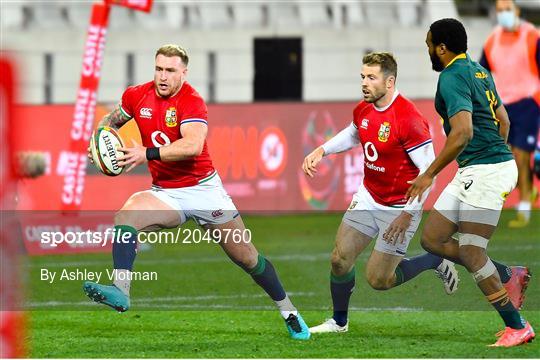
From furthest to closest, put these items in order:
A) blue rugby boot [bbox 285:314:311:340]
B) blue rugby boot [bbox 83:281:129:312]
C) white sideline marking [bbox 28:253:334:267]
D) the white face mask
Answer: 1. the white face mask
2. white sideline marking [bbox 28:253:334:267]
3. blue rugby boot [bbox 285:314:311:340]
4. blue rugby boot [bbox 83:281:129:312]

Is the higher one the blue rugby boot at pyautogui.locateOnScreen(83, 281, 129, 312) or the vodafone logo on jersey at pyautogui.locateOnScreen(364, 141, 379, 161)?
the vodafone logo on jersey at pyautogui.locateOnScreen(364, 141, 379, 161)

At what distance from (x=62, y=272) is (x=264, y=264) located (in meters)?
4.43

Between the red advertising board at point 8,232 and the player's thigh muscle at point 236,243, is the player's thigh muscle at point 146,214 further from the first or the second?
the red advertising board at point 8,232

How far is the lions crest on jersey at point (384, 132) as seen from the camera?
8.46 metres

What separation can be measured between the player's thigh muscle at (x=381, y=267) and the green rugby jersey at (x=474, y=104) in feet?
3.04

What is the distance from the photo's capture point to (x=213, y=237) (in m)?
8.52

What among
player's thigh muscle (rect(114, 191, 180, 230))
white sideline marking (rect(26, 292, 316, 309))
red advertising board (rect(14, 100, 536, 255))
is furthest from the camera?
red advertising board (rect(14, 100, 536, 255))

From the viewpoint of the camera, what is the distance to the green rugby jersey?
758 centimetres

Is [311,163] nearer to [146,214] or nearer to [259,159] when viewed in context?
[146,214]

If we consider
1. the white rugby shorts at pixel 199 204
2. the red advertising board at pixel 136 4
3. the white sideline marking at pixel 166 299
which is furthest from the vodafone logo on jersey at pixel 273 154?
the white rugby shorts at pixel 199 204

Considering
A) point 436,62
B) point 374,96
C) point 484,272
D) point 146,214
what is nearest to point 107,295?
point 146,214

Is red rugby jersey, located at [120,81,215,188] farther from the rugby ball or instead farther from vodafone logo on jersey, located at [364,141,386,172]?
vodafone logo on jersey, located at [364,141,386,172]

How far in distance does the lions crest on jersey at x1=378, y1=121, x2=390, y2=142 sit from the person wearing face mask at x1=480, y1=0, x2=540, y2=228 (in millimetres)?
6607

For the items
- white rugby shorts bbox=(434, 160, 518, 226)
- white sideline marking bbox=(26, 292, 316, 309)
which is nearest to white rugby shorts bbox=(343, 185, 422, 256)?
white rugby shorts bbox=(434, 160, 518, 226)
